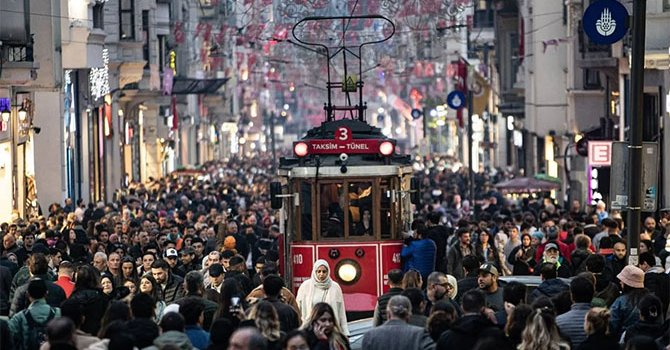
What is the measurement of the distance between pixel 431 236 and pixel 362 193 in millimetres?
1308

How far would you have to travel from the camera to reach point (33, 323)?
15188 mm

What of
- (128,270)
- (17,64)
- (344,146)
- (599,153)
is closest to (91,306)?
(128,270)

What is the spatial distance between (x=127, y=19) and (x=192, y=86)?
60.3 feet

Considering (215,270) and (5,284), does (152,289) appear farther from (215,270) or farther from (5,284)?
(5,284)

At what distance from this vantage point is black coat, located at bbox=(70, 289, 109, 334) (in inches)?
596

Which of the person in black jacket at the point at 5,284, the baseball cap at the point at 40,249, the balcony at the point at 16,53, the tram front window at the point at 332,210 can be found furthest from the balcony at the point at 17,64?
the person in black jacket at the point at 5,284

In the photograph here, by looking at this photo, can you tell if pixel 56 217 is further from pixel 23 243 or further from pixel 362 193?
pixel 362 193

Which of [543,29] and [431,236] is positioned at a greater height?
[543,29]

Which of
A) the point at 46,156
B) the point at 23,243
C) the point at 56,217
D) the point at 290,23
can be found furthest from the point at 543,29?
the point at 23,243

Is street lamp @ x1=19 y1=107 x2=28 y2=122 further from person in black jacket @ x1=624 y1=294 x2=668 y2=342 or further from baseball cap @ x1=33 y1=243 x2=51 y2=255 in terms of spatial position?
person in black jacket @ x1=624 y1=294 x2=668 y2=342

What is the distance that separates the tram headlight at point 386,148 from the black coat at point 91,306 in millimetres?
8102

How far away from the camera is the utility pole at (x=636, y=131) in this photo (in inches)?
765

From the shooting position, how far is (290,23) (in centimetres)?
5191

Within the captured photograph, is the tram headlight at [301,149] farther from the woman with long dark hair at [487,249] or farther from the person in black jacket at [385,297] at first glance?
the person in black jacket at [385,297]
